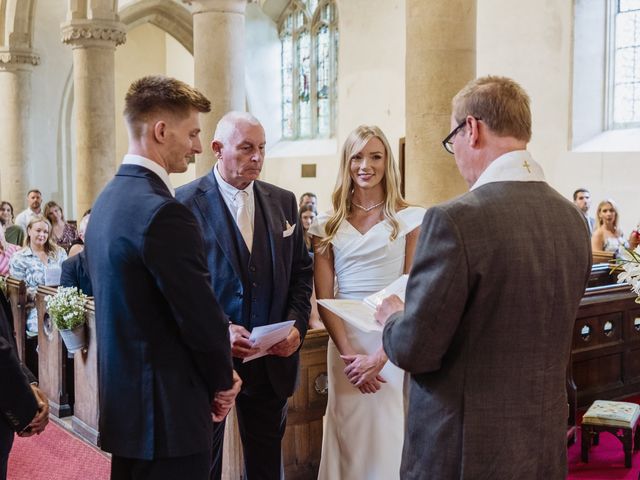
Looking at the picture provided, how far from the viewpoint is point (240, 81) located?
8.56 m

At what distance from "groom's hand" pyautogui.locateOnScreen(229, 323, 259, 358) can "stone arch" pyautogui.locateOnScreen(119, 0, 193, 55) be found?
52.2 ft

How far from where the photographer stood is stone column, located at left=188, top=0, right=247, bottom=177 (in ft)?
27.6

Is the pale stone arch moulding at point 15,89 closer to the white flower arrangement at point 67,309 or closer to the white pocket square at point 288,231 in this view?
the white flower arrangement at point 67,309

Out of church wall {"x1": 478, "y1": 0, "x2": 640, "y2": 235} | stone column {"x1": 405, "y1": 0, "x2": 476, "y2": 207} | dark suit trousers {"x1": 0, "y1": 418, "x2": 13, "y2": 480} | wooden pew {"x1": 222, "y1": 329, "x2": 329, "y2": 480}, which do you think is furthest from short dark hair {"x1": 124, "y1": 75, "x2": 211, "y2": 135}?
church wall {"x1": 478, "y1": 0, "x2": 640, "y2": 235}

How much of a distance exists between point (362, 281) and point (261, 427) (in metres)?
0.73

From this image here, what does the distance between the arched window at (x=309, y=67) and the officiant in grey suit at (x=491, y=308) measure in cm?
1386

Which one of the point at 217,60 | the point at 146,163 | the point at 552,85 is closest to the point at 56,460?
the point at 146,163

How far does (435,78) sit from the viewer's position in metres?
5.42

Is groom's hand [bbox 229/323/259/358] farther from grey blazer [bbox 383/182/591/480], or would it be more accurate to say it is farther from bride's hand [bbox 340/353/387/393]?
grey blazer [bbox 383/182/591/480]

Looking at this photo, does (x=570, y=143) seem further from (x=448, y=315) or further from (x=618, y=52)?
(x=448, y=315)

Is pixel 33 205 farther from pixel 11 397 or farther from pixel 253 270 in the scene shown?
pixel 11 397

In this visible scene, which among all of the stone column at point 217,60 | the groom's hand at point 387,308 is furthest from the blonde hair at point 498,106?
the stone column at point 217,60

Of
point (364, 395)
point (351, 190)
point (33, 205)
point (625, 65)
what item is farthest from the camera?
point (33, 205)

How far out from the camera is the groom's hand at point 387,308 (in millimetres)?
2354
